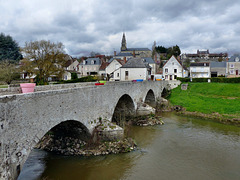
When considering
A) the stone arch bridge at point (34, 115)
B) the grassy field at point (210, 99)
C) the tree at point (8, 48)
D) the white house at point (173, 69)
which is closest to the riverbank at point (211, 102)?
the grassy field at point (210, 99)

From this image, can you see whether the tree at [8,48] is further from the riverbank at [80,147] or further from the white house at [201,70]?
the white house at [201,70]

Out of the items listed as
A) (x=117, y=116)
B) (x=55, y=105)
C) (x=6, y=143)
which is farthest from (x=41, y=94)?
(x=117, y=116)

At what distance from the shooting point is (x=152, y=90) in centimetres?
2594

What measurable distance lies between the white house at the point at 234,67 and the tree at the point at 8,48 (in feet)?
158

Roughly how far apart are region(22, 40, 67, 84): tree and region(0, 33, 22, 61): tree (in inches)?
617

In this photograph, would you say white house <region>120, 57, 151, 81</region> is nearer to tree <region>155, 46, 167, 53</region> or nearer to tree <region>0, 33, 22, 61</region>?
tree <region>0, 33, 22, 61</region>

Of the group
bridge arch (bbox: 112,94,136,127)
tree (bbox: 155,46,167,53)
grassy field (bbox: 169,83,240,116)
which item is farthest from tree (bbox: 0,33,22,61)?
tree (bbox: 155,46,167,53)

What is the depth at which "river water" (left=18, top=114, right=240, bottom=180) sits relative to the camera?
9820 millimetres

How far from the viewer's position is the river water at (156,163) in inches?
387

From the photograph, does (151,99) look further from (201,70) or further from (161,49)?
(161,49)

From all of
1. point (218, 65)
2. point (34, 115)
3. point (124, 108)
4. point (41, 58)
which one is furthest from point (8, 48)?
point (218, 65)

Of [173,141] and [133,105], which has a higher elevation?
[133,105]

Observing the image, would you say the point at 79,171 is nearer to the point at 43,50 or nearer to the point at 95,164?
the point at 95,164

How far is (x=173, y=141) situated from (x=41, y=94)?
34.7 feet
